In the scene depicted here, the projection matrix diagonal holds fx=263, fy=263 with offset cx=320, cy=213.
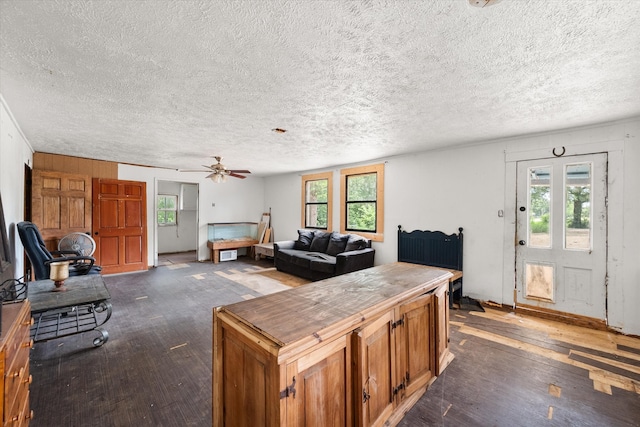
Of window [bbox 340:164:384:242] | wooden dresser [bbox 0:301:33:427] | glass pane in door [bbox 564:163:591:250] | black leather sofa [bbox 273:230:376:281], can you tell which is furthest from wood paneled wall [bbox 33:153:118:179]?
glass pane in door [bbox 564:163:591:250]

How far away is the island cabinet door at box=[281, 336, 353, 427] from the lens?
1.08 meters

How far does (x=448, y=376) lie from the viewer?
2.16 metres

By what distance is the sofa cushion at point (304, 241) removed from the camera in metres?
6.00

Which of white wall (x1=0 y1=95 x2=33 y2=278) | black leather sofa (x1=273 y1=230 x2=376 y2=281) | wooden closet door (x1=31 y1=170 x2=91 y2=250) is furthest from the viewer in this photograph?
black leather sofa (x1=273 y1=230 x2=376 y2=281)

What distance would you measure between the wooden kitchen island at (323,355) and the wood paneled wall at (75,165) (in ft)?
18.6

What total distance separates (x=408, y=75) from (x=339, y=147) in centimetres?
226

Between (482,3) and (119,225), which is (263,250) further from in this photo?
(482,3)

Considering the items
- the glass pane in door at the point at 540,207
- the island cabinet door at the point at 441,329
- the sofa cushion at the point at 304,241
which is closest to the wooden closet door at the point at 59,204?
the sofa cushion at the point at 304,241

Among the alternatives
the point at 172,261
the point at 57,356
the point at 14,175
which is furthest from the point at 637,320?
the point at 172,261

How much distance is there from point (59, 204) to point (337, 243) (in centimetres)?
513

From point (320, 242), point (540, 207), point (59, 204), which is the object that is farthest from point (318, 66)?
point (59, 204)

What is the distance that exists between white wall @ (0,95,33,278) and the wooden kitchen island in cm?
300

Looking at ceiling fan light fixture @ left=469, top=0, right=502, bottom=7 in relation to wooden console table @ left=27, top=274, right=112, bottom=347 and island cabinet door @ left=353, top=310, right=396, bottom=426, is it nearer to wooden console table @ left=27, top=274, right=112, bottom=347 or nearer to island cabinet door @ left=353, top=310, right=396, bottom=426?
island cabinet door @ left=353, top=310, right=396, bottom=426

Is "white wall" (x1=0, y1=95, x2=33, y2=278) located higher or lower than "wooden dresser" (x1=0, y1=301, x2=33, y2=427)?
higher
